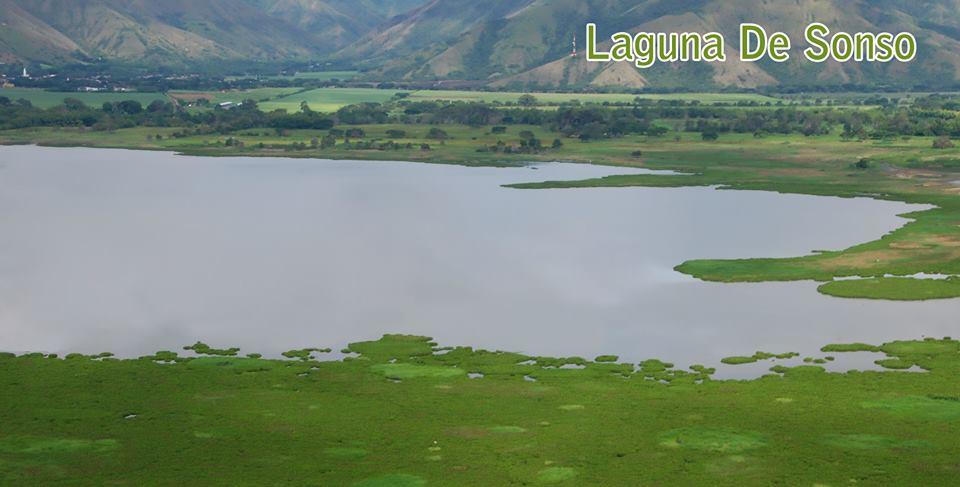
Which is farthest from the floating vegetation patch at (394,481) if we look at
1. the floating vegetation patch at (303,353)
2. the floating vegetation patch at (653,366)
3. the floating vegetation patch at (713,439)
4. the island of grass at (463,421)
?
the floating vegetation patch at (303,353)

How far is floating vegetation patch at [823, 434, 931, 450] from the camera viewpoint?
5444 cm

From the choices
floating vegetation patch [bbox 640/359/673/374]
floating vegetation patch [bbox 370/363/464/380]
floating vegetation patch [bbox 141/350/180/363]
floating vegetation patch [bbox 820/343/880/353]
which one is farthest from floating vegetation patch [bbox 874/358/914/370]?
floating vegetation patch [bbox 141/350/180/363]

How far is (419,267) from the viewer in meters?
101

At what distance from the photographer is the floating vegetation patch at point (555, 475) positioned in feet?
166

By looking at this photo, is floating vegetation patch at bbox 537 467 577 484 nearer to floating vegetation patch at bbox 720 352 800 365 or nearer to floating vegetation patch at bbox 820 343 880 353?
floating vegetation patch at bbox 720 352 800 365

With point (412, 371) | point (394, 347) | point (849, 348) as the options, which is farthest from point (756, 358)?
point (394, 347)

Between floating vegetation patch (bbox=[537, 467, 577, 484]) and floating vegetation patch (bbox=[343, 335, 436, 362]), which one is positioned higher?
floating vegetation patch (bbox=[537, 467, 577, 484])

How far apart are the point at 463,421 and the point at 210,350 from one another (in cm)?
2105

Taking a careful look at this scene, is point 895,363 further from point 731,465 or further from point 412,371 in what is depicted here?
point 412,371

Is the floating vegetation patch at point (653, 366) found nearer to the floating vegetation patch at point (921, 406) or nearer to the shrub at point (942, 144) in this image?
the floating vegetation patch at point (921, 406)

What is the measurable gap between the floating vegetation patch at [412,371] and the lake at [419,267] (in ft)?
20.9

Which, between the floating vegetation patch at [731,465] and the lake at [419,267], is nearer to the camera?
the floating vegetation patch at [731,465]

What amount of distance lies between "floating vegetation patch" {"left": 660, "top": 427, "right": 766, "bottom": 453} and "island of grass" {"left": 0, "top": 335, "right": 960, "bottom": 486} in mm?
129

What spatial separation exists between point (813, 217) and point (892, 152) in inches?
2508
